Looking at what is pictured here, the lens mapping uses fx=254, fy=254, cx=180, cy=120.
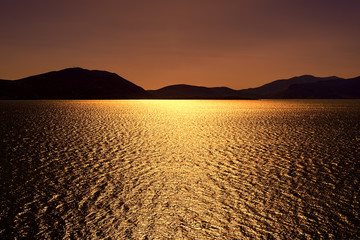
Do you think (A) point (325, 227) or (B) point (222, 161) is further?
(B) point (222, 161)

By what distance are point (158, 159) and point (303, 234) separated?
17592 millimetres

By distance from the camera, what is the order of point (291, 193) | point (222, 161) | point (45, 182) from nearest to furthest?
point (291, 193), point (45, 182), point (222, 161)

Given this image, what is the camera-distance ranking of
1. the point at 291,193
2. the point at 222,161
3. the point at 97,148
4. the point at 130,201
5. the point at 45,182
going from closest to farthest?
1. the point at 130,201
2. the point at 291,193
3. the point at 45,182
4. the point at 222,161
5. the point at 97,148

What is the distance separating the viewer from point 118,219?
43.9 feet

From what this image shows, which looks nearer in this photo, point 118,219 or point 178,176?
point 118,219

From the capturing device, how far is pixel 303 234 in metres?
11.9

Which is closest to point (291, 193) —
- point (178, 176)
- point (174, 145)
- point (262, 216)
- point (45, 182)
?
point (262, 216)

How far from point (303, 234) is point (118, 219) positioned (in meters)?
9.17

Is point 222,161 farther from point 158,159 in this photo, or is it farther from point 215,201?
point 215,201

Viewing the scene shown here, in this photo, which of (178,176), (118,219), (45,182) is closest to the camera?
(118,219)

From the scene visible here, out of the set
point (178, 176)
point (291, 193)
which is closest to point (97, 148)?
point (178, 176)

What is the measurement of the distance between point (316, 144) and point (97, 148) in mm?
29916

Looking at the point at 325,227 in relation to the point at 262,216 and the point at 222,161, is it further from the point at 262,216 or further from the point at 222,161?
the point at 222,161

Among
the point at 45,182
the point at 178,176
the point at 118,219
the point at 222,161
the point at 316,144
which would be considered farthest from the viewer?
the point at 316,144
